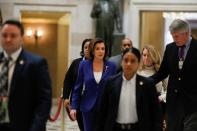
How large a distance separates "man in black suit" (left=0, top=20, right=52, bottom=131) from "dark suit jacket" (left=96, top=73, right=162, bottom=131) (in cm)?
85

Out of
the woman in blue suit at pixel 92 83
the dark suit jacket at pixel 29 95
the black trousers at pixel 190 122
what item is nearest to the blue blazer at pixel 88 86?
the woman in blue suit at pixel 92 83

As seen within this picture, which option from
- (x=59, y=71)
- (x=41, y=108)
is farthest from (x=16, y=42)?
(x=59, y=71)

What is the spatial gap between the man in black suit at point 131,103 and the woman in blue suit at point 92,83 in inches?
65.0

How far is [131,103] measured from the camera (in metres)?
4.71

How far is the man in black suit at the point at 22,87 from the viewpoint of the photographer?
3.98 m

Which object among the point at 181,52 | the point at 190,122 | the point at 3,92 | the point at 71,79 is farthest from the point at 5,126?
the point at 71,79

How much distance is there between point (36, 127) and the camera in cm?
394

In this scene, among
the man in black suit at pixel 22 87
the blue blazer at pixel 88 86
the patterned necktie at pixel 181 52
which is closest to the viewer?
the man in black suit at pixel 22 87

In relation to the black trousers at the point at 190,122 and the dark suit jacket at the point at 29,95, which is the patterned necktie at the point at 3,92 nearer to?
the dark suit jacket at the point at 29,95

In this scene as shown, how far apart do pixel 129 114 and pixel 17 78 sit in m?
1.23

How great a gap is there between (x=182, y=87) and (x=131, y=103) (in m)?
1.18

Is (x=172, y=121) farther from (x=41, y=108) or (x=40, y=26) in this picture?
(x=40, y=26)

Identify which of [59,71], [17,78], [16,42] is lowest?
[59,71]

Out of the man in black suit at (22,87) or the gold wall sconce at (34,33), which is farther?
the gold wall sconce at (34,33)
